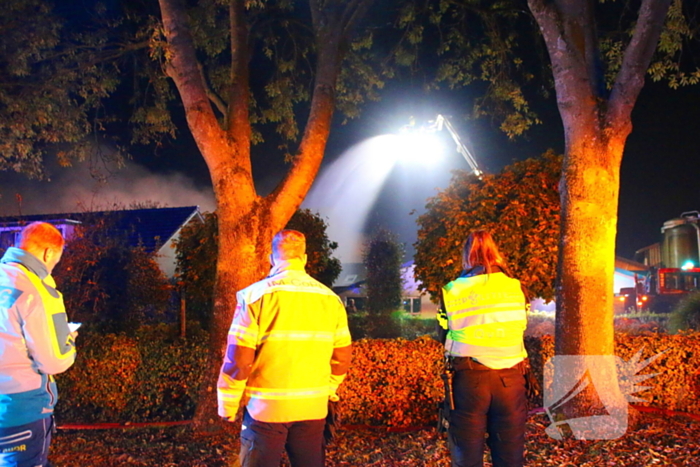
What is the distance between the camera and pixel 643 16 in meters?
5.91

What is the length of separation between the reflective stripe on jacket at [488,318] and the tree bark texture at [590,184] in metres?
2.18

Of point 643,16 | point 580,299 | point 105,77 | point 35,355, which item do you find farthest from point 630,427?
point 105,77

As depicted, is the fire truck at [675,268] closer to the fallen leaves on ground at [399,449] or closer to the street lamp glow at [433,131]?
the street lamp glow at [433,131]

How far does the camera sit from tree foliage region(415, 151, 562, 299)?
25.2ft

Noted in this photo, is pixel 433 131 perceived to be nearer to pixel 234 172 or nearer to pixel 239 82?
pixel 239 82

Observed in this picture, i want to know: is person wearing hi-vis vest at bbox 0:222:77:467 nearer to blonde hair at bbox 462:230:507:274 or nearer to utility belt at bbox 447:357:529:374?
utility belt at bbox 447:357:529:374

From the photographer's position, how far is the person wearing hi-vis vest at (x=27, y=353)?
311 centimetres

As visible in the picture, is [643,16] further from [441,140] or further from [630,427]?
[441,140]

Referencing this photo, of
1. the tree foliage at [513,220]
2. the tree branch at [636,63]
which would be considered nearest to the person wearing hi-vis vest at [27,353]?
the tree branch at [636,63]

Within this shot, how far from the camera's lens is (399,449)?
5.45 meters

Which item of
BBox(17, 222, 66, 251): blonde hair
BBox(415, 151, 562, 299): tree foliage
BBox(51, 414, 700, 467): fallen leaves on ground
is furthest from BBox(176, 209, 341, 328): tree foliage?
BBox(17, 222, 66, 251): blonde hair

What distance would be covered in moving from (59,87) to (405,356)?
6792 millimetres

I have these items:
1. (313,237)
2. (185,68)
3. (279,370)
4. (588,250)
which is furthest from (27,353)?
(313,237)

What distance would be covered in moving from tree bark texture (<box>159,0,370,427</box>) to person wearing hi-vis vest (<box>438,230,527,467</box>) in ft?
10.3
